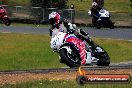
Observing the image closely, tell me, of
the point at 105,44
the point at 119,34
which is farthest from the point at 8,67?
the point at 119,34

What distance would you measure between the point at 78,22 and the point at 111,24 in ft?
12.5

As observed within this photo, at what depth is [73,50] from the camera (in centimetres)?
1231

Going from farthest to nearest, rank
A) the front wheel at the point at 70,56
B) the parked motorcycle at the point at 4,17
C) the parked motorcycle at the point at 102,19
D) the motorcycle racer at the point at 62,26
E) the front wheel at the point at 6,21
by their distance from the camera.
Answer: the front wheel at the point at 6,21, the parked motorcycle at the point at 4,17, the parked motorcycle at the point at 102,19, the front wheel at the point at 70,56, the motorcycle racer at the point at 62,26

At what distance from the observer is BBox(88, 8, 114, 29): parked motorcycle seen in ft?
94.4

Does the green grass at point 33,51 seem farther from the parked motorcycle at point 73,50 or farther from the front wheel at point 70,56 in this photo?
the front wheel at point 70,56

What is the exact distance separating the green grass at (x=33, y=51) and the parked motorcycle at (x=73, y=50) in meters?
6.00

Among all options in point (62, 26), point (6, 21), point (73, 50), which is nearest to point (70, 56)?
point (73, 50)

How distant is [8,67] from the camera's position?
1903 cm

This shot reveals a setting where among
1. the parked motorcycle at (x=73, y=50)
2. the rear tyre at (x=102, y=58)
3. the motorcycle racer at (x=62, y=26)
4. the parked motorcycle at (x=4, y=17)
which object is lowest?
the parked motorcycle at (x=4, y=17)

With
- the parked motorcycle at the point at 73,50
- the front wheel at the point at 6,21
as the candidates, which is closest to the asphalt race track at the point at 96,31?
the front wheel at the point at 6,21

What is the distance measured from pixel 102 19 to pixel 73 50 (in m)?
16.9

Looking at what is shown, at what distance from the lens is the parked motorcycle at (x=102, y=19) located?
28.8 m

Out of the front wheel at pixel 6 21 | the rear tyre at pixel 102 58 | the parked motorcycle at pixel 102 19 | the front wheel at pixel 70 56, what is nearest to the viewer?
the front wheel at pixel 70 56

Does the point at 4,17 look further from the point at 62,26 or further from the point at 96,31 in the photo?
the point at 62,26
